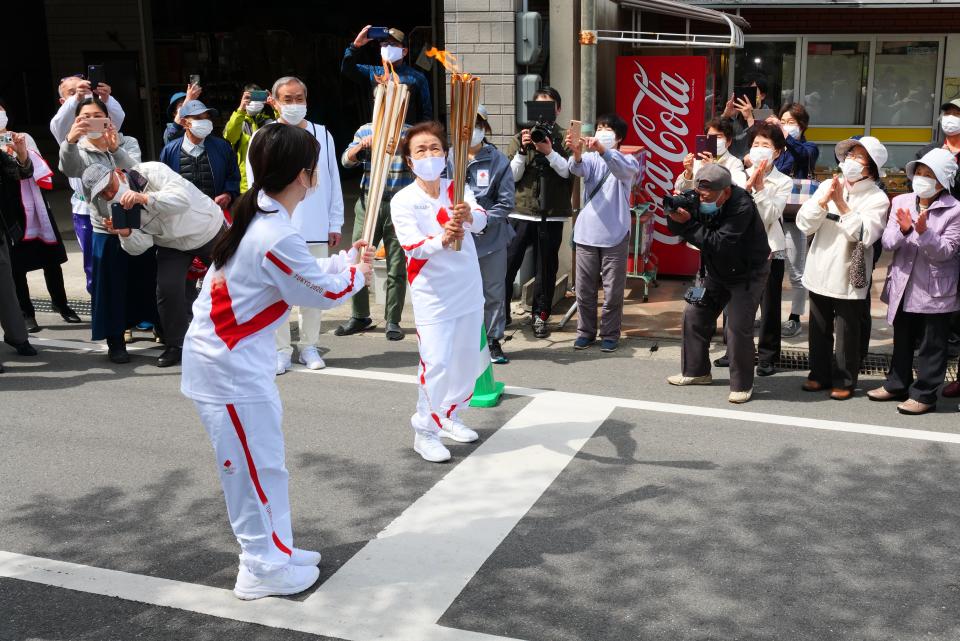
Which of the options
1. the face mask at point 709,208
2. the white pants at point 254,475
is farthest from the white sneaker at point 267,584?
the face mask at point 709,208

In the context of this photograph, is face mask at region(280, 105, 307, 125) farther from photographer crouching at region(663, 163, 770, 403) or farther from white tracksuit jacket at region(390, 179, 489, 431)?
photographer crouching at region(663, 163, 770, 403)

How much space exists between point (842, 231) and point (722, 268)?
833mm

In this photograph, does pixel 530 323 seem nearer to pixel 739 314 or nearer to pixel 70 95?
pixel 739 314

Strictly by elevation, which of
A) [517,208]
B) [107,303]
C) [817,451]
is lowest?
[817,451]

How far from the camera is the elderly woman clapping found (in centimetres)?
629

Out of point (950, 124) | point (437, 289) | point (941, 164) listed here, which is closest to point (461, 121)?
point (437, 289)

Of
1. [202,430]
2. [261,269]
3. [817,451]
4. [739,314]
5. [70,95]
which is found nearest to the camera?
[261,269]

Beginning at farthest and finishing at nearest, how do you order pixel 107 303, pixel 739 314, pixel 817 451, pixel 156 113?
pixel 156 113 < pixel 107 303 < pixel 739 314 < pixel 817 451

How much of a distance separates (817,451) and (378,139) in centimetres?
311

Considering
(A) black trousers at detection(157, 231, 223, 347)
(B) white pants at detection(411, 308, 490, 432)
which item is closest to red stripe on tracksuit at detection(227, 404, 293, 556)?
(B) white pants at detection(411, 308, 490, 432)

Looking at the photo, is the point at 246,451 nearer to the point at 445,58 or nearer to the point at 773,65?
the point at 445,58

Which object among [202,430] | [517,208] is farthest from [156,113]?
[202,430]

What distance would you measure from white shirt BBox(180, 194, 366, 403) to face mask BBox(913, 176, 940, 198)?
406 cm

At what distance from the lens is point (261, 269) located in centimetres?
396
